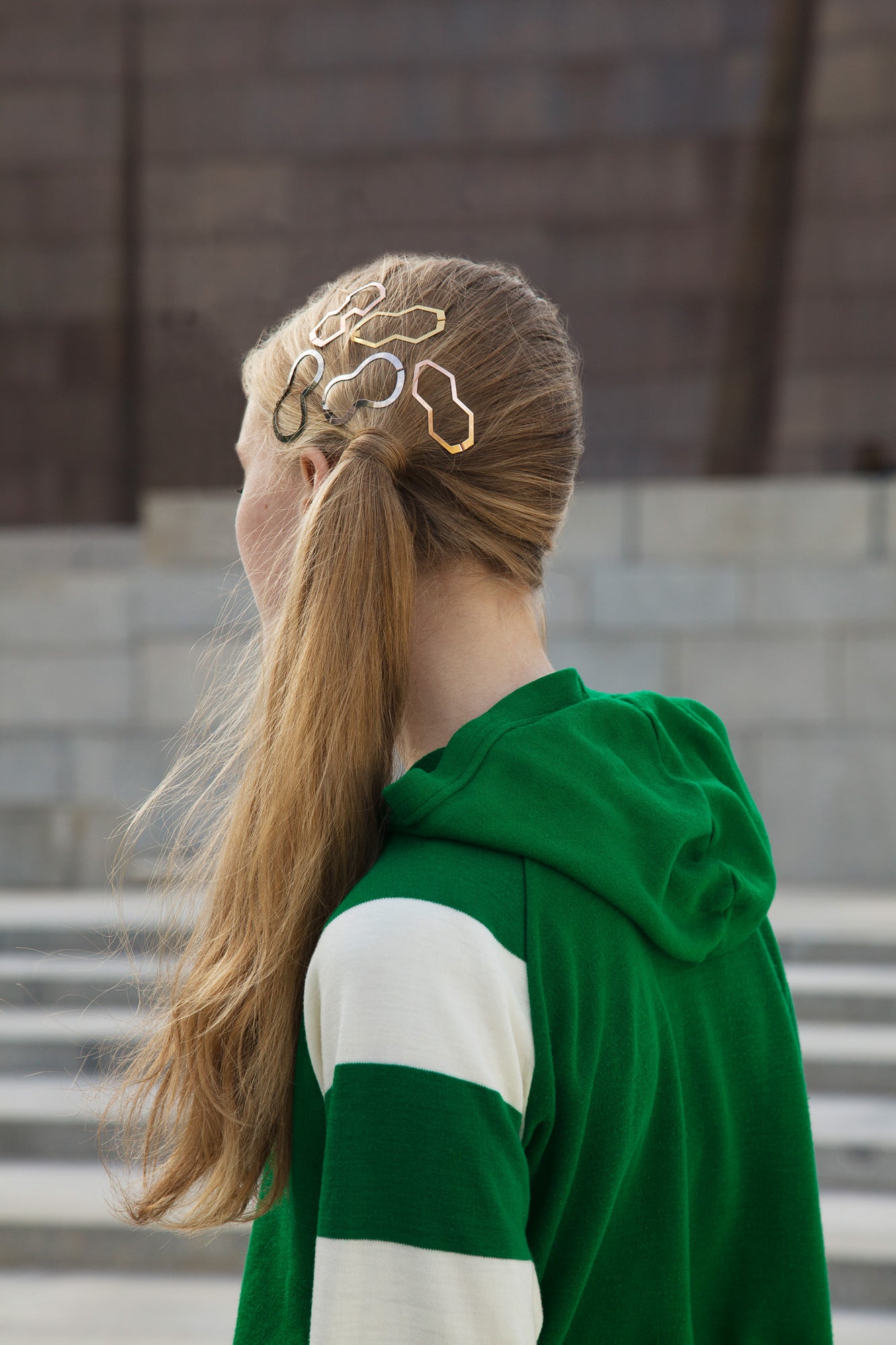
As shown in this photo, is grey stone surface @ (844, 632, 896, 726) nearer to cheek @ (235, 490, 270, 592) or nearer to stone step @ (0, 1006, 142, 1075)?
stone step @ (0, 1006, 142, 1075)

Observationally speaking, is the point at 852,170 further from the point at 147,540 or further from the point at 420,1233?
the point at 420,1233

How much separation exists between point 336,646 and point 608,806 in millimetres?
252

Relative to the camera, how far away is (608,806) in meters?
0.94

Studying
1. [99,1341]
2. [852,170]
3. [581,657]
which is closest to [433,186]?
[852,170]

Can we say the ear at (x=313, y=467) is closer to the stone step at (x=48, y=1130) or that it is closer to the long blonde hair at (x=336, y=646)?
the long blonde hair at (x=336, y=646)

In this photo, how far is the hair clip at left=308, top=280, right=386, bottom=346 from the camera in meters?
1.08

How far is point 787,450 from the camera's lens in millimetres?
6527

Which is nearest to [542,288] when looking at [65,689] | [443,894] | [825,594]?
[825,594]

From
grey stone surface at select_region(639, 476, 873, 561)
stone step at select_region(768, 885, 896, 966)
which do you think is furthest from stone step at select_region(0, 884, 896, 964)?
grey stone surface at select_region(639, 476, 873, 561)

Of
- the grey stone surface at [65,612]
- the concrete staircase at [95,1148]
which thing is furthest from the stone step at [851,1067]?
the grey stone surface at [65,612]

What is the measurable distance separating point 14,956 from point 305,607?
391cm

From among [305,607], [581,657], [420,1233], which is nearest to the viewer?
[420,1233]

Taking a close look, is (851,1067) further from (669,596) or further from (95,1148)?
(669,596)

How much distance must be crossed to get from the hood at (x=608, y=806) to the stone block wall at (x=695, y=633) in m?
4.50
